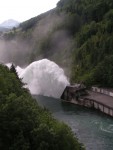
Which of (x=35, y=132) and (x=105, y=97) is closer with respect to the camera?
(x=35, y=132)

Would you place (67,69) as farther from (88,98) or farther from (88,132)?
(88,132)

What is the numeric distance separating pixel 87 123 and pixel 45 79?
3030 cm

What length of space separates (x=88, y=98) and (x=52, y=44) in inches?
1714

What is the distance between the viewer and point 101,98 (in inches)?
2751

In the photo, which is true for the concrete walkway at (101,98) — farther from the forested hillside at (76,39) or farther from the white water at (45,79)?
the white water at (45,79)

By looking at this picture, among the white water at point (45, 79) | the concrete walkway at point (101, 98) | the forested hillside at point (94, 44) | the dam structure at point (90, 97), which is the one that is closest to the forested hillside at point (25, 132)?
the dam structure at point (90, 97)

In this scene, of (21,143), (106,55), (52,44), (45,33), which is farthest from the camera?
(45,33)

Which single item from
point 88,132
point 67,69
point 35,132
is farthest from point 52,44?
point 35,132

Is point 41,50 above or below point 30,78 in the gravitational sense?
above

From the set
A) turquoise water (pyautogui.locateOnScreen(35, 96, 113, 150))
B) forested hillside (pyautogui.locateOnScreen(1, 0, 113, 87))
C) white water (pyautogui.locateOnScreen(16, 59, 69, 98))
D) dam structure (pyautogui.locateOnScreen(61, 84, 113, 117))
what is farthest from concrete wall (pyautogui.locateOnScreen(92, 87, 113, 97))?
white water (pyautogui.locateOnScreen(16, 59, 69, 98))

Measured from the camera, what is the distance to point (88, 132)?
5078 cm

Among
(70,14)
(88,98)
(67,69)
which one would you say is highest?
(70,14)

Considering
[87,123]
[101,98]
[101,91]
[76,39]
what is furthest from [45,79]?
[87,123]

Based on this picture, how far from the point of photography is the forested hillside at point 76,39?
283ft
